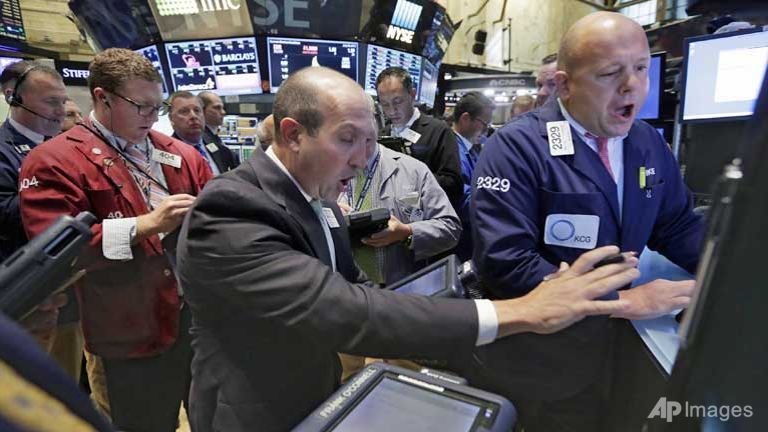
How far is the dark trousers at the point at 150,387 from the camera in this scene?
1666mm

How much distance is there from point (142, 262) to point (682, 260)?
1865 millimetres

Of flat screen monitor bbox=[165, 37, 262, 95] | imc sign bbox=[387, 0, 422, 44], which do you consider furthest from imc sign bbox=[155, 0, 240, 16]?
imc sign bbox=[387, 0, 422, 44]

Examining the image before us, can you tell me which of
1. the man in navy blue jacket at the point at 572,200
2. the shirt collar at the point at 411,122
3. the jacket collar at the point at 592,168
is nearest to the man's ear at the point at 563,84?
the man in navy blue jacket at the point at 572,200

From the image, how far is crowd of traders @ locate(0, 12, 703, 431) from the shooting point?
855mm

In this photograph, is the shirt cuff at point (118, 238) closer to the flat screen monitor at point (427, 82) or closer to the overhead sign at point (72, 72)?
the overhead sign at point (72, 72)

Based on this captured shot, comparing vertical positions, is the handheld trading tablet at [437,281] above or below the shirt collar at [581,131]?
below

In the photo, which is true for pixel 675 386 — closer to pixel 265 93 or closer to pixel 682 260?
pixel 682 260

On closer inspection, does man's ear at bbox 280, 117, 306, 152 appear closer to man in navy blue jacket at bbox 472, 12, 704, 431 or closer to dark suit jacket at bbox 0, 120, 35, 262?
man in navy blue jacket at bbox 472, 12, 704, 431

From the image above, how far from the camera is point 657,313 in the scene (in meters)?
0.97

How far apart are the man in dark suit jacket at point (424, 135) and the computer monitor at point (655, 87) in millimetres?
1391

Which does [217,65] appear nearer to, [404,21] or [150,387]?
[404,21]

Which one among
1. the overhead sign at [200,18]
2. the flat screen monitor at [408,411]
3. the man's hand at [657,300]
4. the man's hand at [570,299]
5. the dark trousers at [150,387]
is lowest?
the dark trousers at [150,387]

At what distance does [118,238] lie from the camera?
1.50 meters

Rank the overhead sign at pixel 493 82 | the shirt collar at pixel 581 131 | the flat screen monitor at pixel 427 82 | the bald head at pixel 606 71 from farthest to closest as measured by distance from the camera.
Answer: the overhead sign at pixel 493 82 < the flat screen monitor at pixel 427 82 < the shirt collar at pixel 581 131 < the bald head at pixel 606 71
